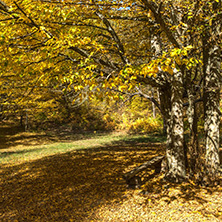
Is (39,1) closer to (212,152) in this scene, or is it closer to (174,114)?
(174,114)

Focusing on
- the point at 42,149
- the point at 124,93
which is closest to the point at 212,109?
the point at 124,93

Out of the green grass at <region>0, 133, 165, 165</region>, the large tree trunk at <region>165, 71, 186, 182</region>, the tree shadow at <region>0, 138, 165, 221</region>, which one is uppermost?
the large tree trunk at <region>165, 71, 186, 182</region>

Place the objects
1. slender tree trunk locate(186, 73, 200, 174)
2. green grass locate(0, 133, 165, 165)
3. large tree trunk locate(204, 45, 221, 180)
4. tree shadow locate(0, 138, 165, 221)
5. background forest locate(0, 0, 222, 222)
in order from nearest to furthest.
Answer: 1. background forest locate(0, 0, 222, 222)
2. tree shadow locate(0, 138, 165, 221)
3. slender tree trunk locate(186, 73, 200, 174)
4. large tree trunk locate(204, 45, 221, 180)
5. green grass locate(0, 133, 165, 165)

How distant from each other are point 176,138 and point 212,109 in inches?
49.2

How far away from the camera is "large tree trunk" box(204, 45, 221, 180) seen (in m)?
5.14

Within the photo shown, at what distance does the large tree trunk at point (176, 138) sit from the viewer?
205 inches

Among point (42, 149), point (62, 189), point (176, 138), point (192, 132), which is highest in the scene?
point (192, 132)

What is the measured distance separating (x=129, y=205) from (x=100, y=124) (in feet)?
60.2

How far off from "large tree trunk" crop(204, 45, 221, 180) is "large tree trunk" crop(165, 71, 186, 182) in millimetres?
660

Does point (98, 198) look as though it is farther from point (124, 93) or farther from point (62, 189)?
point (124, 93)

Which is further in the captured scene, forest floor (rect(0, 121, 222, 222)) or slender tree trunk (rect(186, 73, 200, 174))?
slender tree trunk (rect(186, 73, 200, 174))

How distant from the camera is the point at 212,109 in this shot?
5277 millimetres

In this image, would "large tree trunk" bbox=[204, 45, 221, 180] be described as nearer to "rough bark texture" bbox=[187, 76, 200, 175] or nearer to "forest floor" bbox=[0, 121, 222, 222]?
"rough bark texture" bbox=[187, 76, 200, 175]

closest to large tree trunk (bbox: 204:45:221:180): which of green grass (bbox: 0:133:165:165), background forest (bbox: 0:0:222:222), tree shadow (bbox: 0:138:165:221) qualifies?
background forest (bbox: 0:0:222:222)
